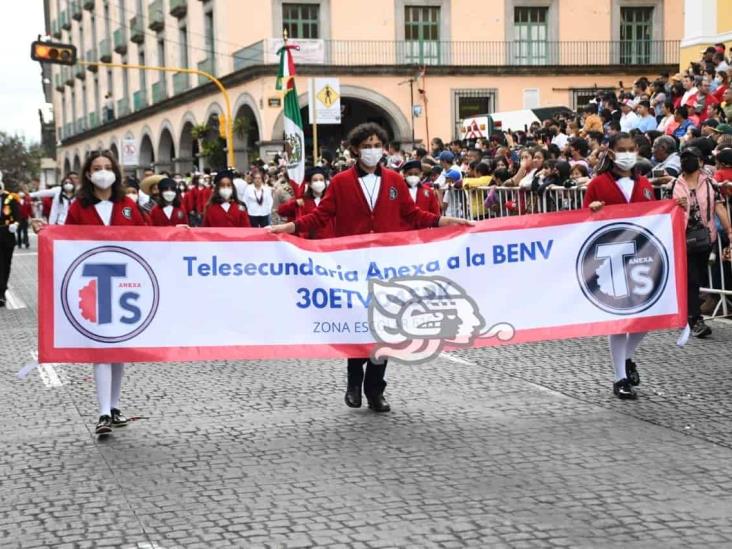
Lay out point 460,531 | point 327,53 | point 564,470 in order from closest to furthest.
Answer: point 460,531, point 564,470, point 327,53

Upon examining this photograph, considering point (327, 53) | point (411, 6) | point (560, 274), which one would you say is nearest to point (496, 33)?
point (411, 6)

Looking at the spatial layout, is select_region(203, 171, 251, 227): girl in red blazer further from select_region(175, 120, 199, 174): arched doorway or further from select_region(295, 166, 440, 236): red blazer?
select_region(175, 120, 199, 174): arched doorway

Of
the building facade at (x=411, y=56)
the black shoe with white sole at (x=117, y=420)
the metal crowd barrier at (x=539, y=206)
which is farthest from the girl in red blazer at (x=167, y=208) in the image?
the building facade at (x=411, y=56)

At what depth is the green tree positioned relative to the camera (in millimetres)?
100875

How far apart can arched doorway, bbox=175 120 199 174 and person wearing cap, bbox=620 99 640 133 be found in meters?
28.5

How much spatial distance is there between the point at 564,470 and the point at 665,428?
1.27 m

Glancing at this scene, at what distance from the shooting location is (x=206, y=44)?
42406 millimetres

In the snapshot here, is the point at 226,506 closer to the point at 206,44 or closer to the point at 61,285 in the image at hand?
the point at 61,285

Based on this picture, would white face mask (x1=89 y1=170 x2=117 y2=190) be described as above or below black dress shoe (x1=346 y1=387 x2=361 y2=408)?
above

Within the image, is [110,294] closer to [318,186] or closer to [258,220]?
[318,186]

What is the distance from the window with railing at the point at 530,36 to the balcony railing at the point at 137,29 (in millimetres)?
18411

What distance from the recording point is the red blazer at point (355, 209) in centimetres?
775

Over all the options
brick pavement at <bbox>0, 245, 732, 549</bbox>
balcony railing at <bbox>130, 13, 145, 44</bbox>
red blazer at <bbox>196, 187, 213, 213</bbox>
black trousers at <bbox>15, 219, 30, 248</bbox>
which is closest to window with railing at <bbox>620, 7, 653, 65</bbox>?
balcony railing at <bbox>130, 13, 145, 44</bbox>

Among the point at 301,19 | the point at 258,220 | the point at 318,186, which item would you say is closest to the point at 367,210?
the point at 318,186
